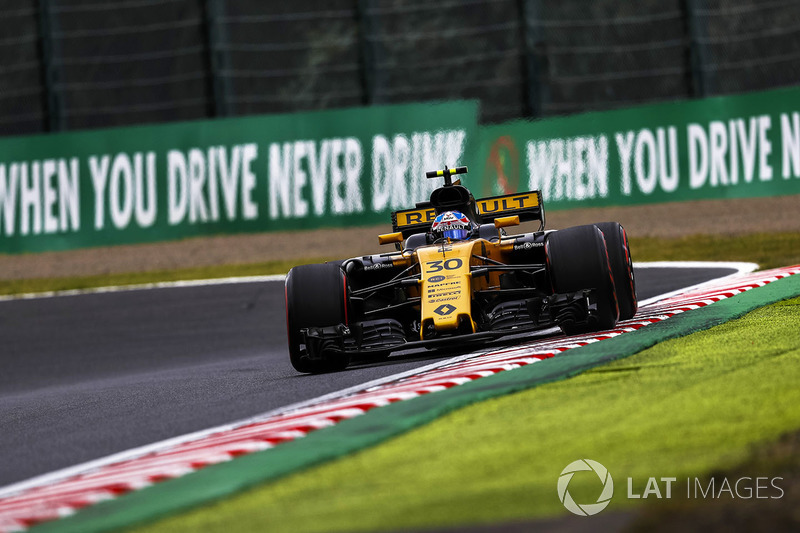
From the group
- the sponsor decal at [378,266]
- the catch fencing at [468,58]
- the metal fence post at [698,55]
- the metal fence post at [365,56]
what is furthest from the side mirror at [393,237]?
the metal fence post at [698,55]

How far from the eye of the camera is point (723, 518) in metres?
3.90

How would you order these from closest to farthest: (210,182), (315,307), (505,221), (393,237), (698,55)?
1. (315,307)
2. (505,221)
3. (393,237)
4. (210,182)
5. (698,55)

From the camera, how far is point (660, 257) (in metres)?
16.9

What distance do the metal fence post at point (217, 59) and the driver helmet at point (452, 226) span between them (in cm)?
1238

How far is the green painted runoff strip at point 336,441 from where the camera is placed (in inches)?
188

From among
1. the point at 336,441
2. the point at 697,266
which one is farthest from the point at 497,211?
the point at 697,266

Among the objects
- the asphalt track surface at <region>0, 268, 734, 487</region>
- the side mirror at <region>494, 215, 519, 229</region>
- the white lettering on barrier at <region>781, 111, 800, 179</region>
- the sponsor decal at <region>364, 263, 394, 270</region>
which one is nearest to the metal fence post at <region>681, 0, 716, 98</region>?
the white lettering on barrier at <region>781, 111, 800, 179</region>

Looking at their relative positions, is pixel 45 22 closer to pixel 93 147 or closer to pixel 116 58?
pixel 116 58

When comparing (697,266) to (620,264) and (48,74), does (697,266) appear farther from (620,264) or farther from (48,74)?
(48,74)

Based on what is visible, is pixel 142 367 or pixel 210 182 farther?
pixel 210 182

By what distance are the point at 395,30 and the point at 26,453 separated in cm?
2026

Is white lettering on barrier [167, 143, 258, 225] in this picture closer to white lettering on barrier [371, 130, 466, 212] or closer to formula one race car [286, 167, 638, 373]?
white lettering on barrier [371, 130, 466, 212]

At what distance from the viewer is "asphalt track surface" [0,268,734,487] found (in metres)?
7.45

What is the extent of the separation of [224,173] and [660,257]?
7.04 m
